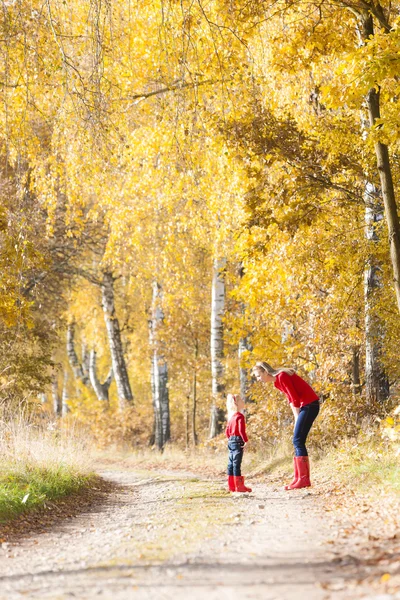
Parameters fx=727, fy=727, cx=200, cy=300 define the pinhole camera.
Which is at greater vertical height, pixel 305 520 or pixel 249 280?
pixel 249 280

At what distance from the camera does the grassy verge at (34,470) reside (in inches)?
329

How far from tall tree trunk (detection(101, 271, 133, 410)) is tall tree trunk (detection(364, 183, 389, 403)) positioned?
13.4 m

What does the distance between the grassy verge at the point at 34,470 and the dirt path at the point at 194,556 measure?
0.68m

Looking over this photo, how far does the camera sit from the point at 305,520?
6.57 meters

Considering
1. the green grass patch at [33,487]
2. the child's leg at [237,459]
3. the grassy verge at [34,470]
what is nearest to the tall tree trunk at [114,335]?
the grassy verge at [34,470]

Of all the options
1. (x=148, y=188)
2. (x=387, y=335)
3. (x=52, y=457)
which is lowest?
(x=52, y=457)

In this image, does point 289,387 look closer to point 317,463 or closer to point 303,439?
point 303,439

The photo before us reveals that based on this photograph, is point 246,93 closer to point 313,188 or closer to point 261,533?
point 313,188

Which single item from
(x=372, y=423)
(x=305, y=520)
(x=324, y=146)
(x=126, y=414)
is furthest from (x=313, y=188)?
(x=126, y=414)

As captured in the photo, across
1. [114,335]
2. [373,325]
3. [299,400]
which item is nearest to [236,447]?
[299,400]

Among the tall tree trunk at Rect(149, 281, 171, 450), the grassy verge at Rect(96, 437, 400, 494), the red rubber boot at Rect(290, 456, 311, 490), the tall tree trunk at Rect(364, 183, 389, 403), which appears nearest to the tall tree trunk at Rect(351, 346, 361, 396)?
the tall tree trunk at Rect(364, 183, 389, 403)

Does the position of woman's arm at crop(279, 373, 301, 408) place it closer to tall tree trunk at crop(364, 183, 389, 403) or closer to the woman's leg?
the woman's leg

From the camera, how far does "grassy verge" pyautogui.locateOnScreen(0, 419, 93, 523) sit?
836 cm

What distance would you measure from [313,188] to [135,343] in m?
20.4
